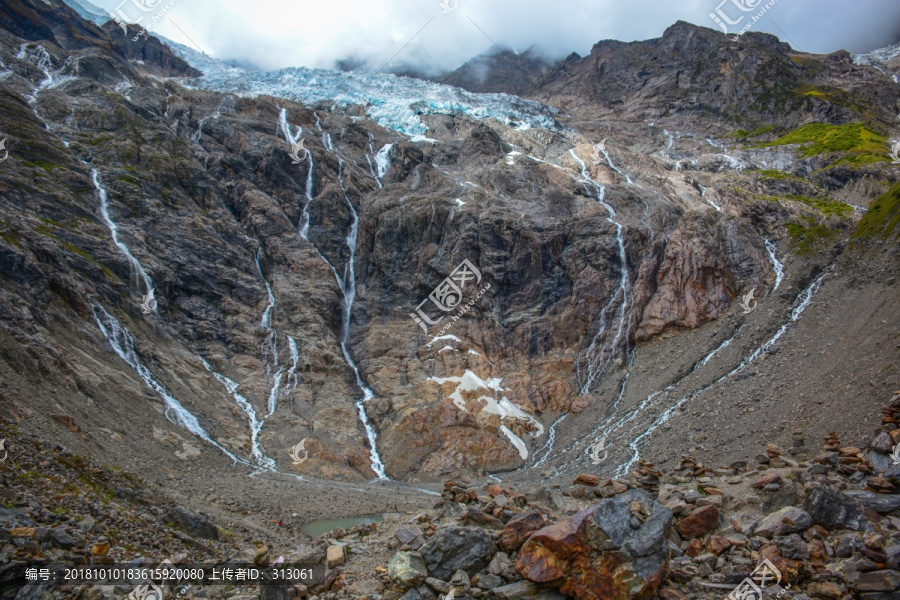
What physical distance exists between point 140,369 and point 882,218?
69688 millimetres

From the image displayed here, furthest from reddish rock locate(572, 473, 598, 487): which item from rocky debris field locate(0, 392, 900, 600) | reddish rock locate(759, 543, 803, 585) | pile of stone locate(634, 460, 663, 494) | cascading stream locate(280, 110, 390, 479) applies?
cascading stream locate(280, 110, 390, 479)

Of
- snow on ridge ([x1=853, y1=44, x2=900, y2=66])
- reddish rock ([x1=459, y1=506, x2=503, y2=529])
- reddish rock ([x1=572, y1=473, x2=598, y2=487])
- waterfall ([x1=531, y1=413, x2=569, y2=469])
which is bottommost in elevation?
waterfall ([x1=531, y1=413, x2=569, y2=469])

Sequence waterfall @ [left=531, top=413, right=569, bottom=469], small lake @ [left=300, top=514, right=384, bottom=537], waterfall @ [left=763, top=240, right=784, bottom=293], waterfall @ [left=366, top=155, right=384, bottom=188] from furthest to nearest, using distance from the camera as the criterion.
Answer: waterfall @ [left=366, top=155, right=384, bottom=188], waterfall @ [left=763, top=240, right=784, bottom=293], waterfall @ [left=531, top=413, right=569, bottom=469], small lake @ [left=300, top=514, right=384, bottom=537]

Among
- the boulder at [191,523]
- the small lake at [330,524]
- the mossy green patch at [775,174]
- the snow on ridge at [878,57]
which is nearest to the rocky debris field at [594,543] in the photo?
the boulder at [191,523]

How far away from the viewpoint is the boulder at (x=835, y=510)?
36.7 ft

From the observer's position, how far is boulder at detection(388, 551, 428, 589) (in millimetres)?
11602

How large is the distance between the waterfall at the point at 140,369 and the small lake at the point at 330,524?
14.0 m

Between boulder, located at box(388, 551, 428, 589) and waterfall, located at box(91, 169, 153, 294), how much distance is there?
49683mm

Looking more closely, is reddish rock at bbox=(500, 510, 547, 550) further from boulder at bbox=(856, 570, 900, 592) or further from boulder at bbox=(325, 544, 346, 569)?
boulder at bbox=(856, 570, 900, 592)

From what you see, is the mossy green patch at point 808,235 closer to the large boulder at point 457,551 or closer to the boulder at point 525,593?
the large boulder at point 457,551

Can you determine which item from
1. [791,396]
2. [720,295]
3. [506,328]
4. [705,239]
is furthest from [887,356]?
[506,328]

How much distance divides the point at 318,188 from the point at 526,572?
78864mm

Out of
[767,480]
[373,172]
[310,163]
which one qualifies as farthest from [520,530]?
[373,172]

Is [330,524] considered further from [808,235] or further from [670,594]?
[808,235]
